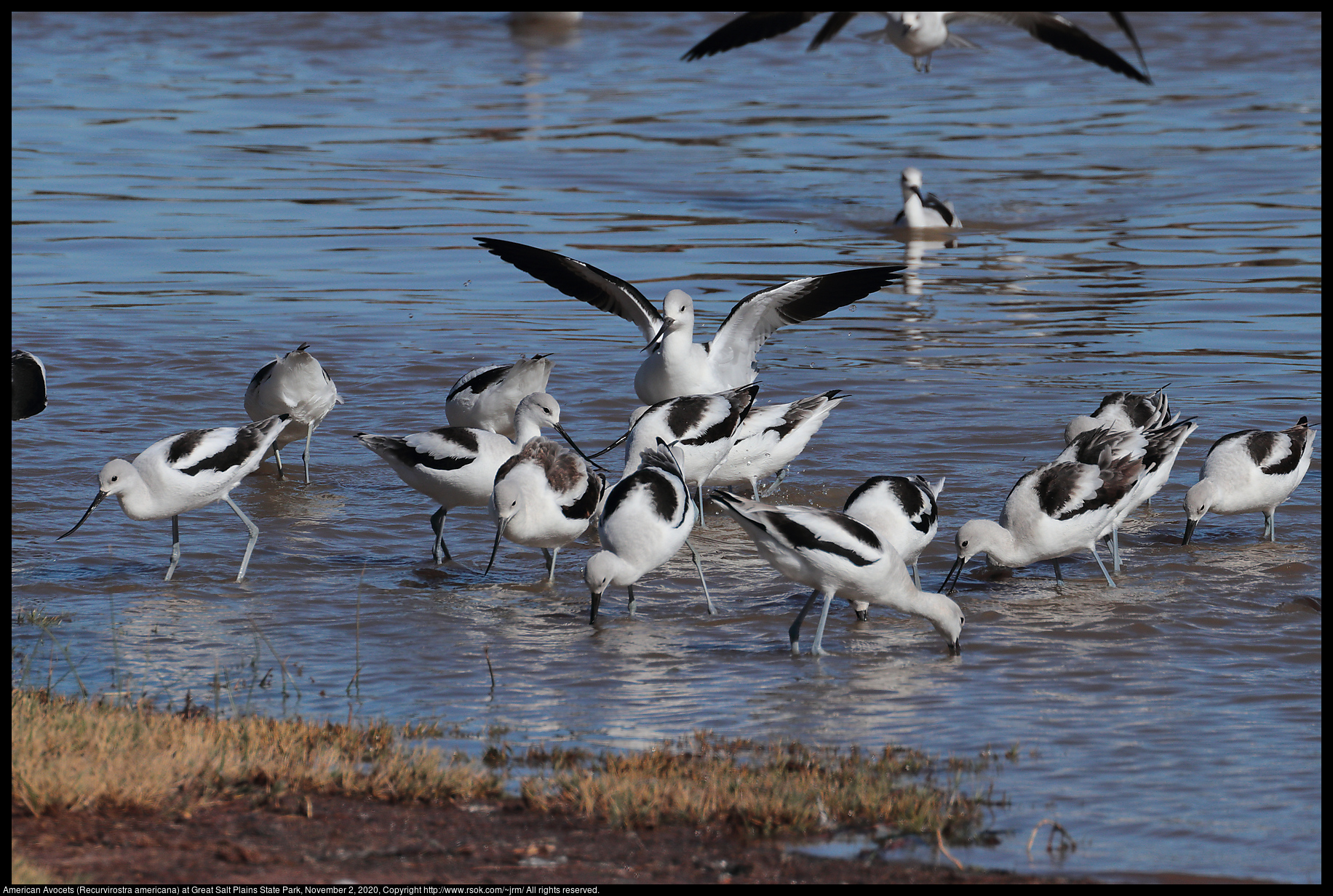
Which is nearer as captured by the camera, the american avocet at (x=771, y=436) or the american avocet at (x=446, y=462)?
the american avocet at (x=446, y=462)

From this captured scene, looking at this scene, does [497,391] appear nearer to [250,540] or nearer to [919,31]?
[250,540]

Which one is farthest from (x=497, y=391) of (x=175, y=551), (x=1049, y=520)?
(x=1049, y=520)

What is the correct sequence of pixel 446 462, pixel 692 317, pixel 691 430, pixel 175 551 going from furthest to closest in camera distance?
pixel 692 317 < pixel 691 430 < pixel 446 462 < pixel 175 551

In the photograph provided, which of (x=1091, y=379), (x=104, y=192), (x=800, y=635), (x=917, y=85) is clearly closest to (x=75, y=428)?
(x=800, y=635)

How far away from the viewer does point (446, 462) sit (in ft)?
30.7

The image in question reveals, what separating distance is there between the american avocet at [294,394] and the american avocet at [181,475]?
6.35ft

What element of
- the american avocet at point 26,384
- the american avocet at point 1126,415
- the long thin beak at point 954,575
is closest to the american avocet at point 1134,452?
the american avocet at point 1126,415

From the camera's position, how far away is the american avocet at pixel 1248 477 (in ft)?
31.9

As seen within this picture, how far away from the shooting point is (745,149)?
28.7m

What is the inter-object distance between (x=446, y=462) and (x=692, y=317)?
3232 millimetres

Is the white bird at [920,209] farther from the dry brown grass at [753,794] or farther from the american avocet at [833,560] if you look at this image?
the dry brown grass at [753,794]

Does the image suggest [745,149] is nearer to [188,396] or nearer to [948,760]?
[188,396]

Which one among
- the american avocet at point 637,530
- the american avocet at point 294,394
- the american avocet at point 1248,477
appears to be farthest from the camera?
the american avocet at point 294,394

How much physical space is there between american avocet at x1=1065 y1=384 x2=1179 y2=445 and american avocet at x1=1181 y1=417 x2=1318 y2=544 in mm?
679
